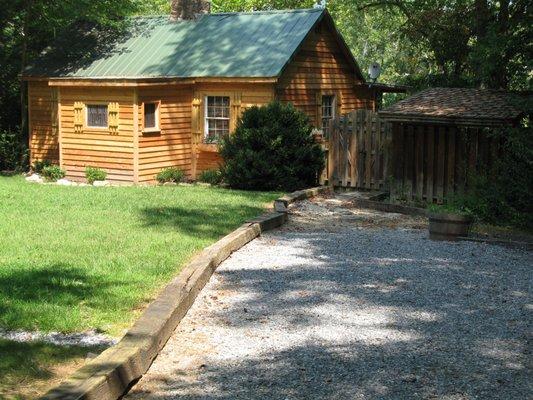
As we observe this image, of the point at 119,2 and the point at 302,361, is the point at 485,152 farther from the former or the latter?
the point at 119,2

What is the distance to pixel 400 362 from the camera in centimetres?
620

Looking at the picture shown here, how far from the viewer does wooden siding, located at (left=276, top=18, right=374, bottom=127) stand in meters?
22.8

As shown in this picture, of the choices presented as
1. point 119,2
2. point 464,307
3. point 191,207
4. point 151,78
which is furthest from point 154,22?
point 464,307

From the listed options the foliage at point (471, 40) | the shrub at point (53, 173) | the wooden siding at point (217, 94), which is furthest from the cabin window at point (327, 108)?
the shrub at point (53, 173)

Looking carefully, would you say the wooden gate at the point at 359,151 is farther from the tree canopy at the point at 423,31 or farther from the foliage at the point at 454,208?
the foliage at the point at 454,208

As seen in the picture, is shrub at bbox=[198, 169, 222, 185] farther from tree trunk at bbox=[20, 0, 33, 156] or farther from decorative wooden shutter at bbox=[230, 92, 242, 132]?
tree trunk at bbox=[20, 0, 33, 156]

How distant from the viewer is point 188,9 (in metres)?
25.8

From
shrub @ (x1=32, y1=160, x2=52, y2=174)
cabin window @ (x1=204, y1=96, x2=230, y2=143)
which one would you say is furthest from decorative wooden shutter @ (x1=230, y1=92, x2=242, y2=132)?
shrub @ (x1=32, y1=160, x2=52, y2=174)

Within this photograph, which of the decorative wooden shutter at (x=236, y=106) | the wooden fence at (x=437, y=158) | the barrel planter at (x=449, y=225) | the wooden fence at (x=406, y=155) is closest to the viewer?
the barrel planter at (x=449, y=225)

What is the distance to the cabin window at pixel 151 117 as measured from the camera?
22109mm

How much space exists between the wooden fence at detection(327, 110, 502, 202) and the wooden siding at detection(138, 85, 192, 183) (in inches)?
210

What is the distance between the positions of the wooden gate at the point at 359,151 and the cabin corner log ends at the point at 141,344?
28.8 feet

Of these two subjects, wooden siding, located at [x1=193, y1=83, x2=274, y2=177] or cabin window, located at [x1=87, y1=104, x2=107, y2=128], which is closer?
wooden siding, located at [x1=193, y1=83, x2=274, y2=177]

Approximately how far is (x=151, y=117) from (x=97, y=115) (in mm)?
1623
